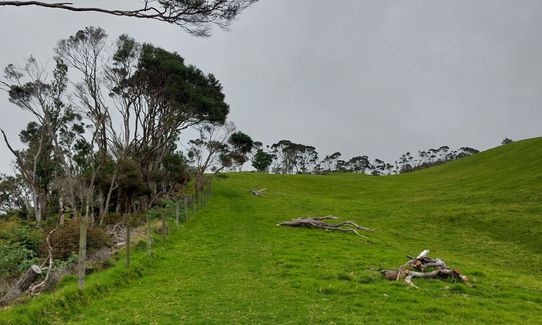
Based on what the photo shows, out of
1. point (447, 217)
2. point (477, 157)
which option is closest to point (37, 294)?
point (447, 217)

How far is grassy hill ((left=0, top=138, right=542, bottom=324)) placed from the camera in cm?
1190

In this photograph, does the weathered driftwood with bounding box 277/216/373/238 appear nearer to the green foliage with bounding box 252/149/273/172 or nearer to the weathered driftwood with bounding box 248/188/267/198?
the weathered driftwood with bounding box 248/188/267/198

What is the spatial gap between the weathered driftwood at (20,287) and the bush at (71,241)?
17.5 feet

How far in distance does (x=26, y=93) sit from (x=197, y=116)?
52.3ft

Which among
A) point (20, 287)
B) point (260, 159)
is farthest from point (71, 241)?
point (260, 159)

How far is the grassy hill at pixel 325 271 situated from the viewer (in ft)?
39.0

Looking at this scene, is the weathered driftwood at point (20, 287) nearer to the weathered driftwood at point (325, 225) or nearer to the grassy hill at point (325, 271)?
the grassy hill at point (325, 271)

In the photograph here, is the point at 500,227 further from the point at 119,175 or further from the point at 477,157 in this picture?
the point at 477,157

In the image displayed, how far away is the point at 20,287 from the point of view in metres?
13.7

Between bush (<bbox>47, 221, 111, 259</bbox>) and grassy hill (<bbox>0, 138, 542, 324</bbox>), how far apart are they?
3.26 meters

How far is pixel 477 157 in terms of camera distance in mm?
87062

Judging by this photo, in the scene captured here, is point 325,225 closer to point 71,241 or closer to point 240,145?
point 71,241

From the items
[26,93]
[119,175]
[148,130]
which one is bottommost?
[119,175]

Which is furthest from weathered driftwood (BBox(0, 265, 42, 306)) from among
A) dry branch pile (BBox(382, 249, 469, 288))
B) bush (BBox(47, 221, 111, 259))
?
dry branch pile (BBox(382, 249, 469, 288))
